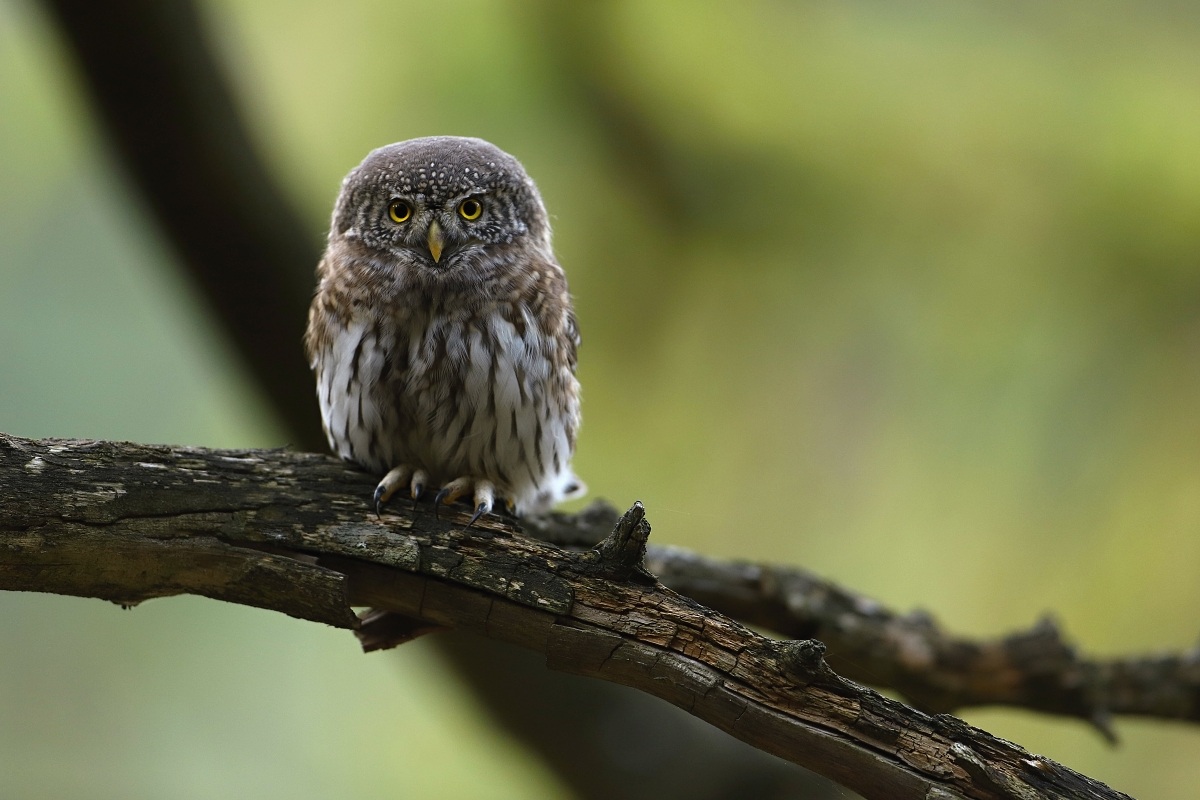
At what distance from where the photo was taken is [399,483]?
2.38 m

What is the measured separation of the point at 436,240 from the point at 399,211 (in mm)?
172

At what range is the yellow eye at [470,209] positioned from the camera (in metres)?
2.77

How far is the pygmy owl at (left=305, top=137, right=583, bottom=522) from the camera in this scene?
2.61 m

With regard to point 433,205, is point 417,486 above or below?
below

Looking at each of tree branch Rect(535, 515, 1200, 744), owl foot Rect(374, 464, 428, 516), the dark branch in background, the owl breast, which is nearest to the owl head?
the owl breast

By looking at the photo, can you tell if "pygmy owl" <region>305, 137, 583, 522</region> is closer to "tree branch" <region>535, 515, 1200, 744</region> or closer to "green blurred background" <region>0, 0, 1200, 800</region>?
"tree branch" <region>535, 515, 1200, 744</region>

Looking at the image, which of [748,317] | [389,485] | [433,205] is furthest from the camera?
[748,317]

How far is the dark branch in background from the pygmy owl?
74cm

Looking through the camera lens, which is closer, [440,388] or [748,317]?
[440,388]

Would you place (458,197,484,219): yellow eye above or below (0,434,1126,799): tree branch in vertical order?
above

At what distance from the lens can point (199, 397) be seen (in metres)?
4.27

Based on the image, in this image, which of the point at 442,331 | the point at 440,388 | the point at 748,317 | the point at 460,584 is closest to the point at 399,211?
the point at 442,331

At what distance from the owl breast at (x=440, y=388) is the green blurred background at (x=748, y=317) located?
1170 millimetres

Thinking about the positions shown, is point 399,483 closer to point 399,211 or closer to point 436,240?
point 436,240
